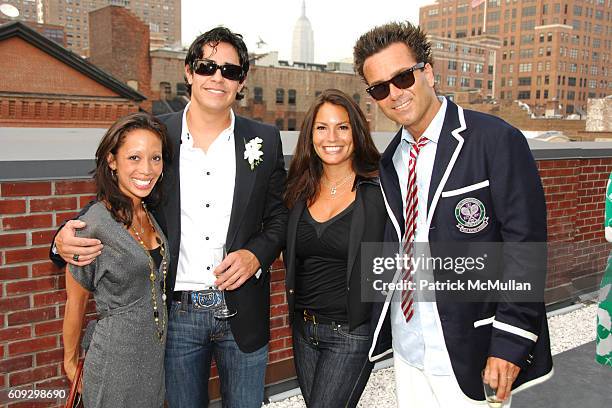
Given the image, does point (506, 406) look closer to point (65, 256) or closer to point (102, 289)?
point (102, 289)

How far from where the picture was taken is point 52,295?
356 centimetres

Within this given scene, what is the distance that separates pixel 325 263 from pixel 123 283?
42.6 inches

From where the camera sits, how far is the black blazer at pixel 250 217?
2848mm

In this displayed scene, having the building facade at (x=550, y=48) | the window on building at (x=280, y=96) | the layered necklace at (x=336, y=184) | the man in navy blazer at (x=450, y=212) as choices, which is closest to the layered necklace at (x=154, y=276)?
the layered necklace at (x=336, y=184)

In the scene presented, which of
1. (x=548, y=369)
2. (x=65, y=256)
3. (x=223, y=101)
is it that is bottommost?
(x=548, y=369)

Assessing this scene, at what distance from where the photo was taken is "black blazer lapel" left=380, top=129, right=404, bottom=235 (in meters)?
2.74

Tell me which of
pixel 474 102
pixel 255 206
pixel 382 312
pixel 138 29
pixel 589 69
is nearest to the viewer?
pixel 382 312

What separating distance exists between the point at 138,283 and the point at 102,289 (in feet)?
0.55

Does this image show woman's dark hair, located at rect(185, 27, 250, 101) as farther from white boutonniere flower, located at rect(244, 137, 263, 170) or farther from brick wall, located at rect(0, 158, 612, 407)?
brick wall, located at rect(0, 158, 612, 407)

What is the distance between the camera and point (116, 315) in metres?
2.53

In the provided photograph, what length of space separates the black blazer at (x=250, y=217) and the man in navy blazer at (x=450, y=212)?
0.67 metres

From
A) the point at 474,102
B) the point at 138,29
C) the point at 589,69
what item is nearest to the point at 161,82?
the point at 138,29

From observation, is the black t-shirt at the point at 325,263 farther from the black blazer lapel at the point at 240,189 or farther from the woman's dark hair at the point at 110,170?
the woman's dark hair at the point at 110,170

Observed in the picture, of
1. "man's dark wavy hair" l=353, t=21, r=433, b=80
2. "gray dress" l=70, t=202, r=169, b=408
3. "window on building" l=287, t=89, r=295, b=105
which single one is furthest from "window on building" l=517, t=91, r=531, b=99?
"gray dress" l=70, t=202, r=169, b=408
